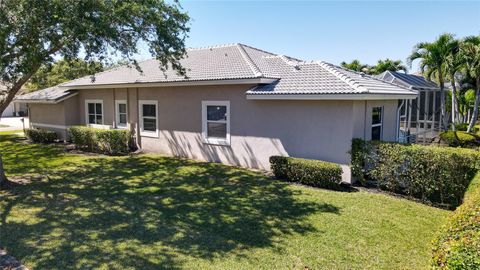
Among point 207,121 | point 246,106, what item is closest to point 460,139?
point 246,106

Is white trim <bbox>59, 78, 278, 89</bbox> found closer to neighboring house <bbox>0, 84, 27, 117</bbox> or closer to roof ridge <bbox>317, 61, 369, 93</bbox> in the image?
roof ridge <bbox>317, 61, 369, 93</bbox>

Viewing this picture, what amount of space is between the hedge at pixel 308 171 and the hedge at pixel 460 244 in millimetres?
5597

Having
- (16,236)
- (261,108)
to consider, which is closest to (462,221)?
(16,236)

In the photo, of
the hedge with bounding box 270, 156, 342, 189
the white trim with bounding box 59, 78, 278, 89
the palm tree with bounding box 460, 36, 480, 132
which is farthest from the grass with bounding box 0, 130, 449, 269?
the palm tree with bounding box 460, 36, 480, 132

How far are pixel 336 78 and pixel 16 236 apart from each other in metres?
9.92

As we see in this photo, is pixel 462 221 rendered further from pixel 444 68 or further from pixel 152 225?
pixel 444 68

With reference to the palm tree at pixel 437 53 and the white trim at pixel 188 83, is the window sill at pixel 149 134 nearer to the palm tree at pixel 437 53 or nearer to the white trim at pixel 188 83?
the white trim at pixel 188 83

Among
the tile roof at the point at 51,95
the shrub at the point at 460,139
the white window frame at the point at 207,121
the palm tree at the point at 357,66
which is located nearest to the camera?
the white window frame at the point at 207,121

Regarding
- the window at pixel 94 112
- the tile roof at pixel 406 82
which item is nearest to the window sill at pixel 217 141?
the window at pixel 94 112

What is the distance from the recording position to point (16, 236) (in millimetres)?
6703

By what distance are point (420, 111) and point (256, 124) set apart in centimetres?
1437

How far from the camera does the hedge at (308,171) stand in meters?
10.3

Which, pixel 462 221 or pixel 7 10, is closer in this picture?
pixel 462 221

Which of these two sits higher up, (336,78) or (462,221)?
(336,78)
